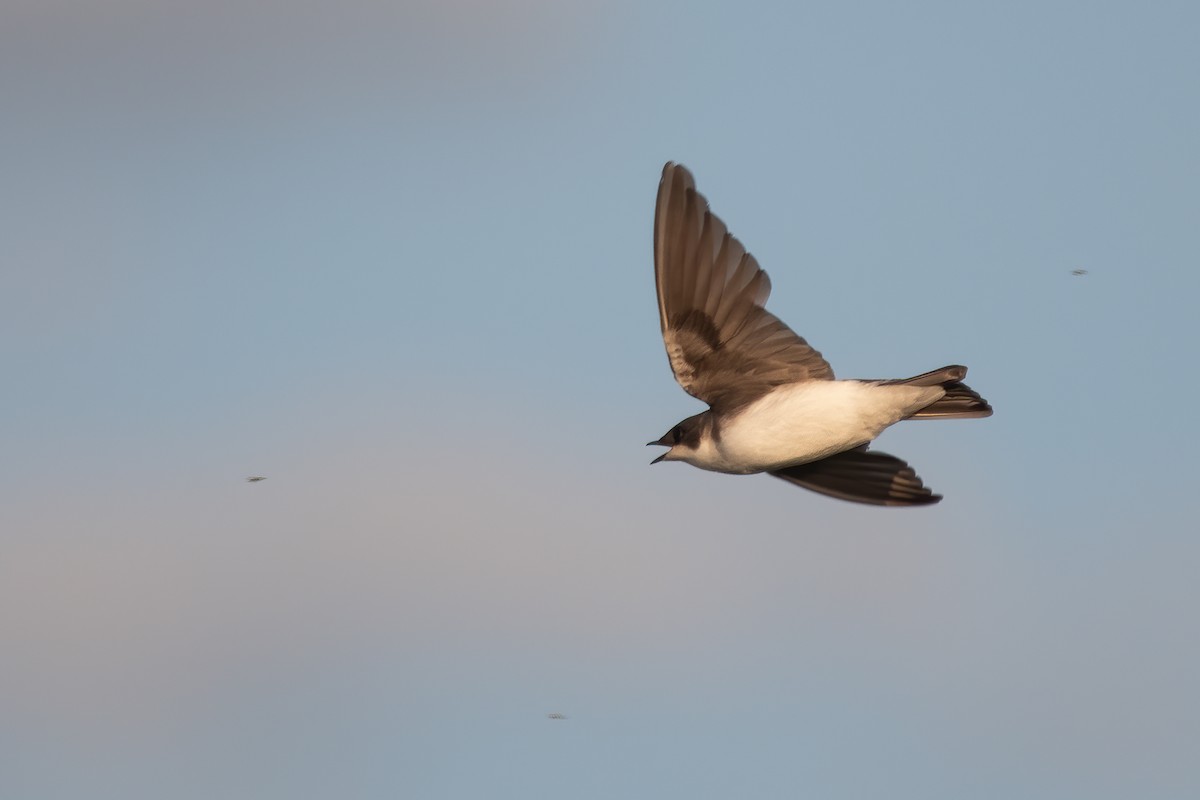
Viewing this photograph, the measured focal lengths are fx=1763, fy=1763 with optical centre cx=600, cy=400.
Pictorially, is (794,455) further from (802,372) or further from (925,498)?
(925,498)

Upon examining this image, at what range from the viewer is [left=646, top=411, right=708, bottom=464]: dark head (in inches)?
682

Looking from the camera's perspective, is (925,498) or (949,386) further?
(925,498)

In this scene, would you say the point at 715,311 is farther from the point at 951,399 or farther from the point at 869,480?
the point at 869,480

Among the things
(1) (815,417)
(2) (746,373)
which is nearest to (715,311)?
(2) (746,373)

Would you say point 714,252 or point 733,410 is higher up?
point 714,252

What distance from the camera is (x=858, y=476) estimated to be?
19.1 m

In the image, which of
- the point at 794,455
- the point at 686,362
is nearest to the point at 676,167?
the point at 686,362

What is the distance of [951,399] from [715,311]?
2443 millimetres

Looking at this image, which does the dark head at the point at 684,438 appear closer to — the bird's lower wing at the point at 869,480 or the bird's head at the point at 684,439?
the bird's head at the point at 684,439

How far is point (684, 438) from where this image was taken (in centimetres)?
1752

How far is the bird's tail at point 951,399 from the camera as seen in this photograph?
16.4 metres

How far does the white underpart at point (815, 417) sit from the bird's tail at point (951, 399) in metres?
0.10

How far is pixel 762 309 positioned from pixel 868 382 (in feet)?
3.97

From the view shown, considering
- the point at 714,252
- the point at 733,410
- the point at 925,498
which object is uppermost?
the point at 714,252
